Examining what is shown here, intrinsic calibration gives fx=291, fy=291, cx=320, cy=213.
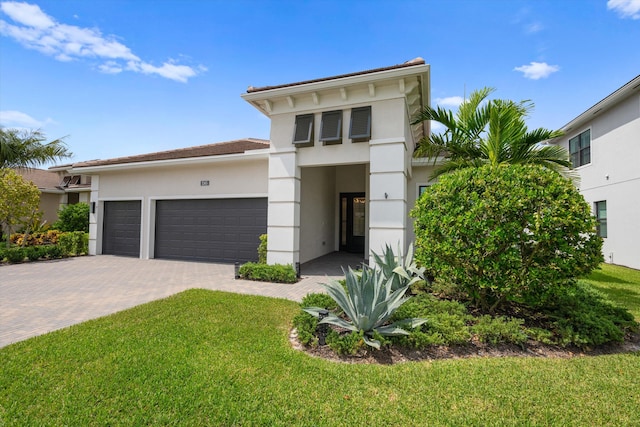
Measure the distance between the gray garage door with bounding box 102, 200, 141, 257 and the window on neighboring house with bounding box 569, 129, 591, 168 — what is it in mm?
19474

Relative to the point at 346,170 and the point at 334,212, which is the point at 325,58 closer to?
the point at 346,170

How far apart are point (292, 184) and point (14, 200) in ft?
36.9

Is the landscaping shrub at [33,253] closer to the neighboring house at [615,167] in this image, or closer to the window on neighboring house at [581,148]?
the neighboring house at [615,167]

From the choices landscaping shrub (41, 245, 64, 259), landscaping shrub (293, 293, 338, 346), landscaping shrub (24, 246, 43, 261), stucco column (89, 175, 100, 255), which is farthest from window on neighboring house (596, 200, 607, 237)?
landscaping shrub (24, 246, 43, 261)

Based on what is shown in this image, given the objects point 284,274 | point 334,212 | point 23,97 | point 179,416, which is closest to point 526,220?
point 179,416

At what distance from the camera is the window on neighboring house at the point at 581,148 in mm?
12710

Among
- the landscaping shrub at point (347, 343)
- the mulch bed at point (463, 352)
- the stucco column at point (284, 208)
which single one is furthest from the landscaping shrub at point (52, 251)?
the landscaping shrub at point (347, 343)

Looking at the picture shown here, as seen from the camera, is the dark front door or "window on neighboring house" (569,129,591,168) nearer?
"window on neighboring house" (569,129,591,168)

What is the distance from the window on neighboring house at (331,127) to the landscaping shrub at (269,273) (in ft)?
12.3

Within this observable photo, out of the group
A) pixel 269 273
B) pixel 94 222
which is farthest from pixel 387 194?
pixel 94 222

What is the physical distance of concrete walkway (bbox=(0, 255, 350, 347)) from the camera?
4930mm

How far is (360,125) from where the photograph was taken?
793 centimetres

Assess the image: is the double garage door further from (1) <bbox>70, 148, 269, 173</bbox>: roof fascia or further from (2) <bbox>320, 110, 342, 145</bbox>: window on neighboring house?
(2) <bbox>320, 110, 342, 145</bbox>: window on neighboring house

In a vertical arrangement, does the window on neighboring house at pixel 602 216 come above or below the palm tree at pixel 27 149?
below
